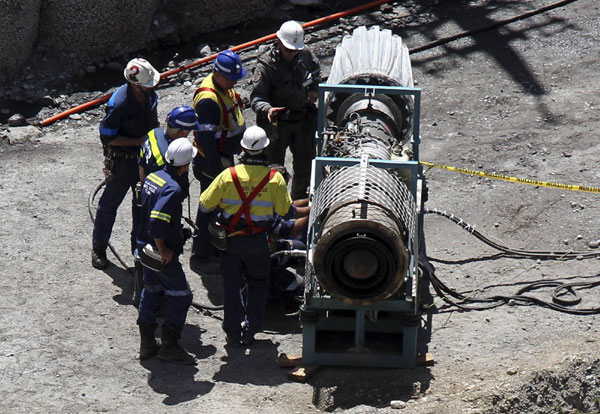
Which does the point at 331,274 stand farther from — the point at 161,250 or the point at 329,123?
the point at 329,123

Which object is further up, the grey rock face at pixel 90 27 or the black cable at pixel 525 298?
the grey rock face at pixel 90 27

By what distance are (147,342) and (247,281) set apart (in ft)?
2.99

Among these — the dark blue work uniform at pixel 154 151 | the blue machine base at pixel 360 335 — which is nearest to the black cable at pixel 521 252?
the blue machine base at pixel 360 335

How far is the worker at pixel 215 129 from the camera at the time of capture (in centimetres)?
915

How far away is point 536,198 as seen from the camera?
10.5 m

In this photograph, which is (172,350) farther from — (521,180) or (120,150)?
(521,180)

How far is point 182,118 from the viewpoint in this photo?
334 inches

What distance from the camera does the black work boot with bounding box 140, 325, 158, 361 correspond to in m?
8.16

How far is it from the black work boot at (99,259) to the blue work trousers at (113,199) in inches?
1.5

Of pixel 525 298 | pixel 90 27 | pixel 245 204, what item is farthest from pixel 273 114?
pixel 90 27

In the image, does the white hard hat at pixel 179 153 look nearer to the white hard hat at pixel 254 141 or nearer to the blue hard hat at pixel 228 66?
the white hard hat at pixel 254 141

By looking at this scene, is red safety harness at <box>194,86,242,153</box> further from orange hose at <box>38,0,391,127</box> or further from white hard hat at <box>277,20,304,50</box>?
orange hose at <box>38,0,391,127</box>

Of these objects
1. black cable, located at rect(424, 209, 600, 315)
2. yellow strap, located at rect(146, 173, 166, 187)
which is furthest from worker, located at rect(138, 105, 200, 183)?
black cable, located at rect(424, 209, 600, 315)

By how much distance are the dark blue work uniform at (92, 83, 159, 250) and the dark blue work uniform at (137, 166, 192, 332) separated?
115 cm
